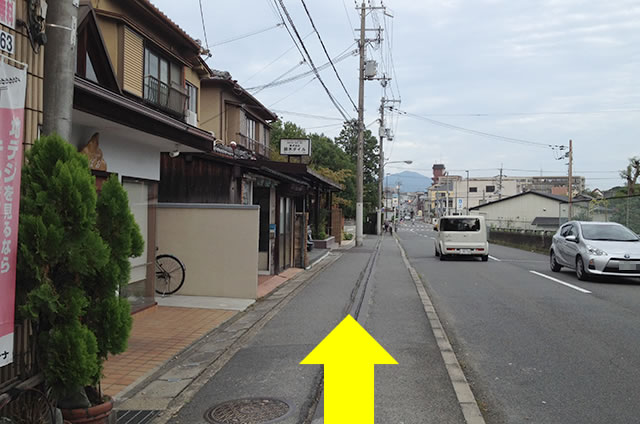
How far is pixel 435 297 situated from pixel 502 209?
62.4m

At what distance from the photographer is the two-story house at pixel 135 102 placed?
22.2 feet

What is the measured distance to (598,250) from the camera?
1423 cm

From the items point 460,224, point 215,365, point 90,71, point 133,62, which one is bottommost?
point 215,365

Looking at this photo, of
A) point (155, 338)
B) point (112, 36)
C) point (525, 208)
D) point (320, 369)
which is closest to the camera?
point (320, 369)

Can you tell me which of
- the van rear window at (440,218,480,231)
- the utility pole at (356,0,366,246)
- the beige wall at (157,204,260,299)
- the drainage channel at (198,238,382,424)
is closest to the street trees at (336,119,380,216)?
the utility pole at (356,0,366,246)

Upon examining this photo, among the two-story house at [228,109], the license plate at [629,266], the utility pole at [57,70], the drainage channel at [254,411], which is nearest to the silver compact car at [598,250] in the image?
the license plate at [629,266]

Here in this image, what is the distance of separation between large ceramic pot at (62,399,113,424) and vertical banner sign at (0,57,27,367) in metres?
0.63

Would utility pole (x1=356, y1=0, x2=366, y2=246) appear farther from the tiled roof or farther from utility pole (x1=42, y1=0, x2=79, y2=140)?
utility pole (x1=42, y1=0, x2=79, y2=140)

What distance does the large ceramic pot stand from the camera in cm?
400

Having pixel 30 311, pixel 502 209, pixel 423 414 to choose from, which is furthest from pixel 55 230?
pixel 502 209
